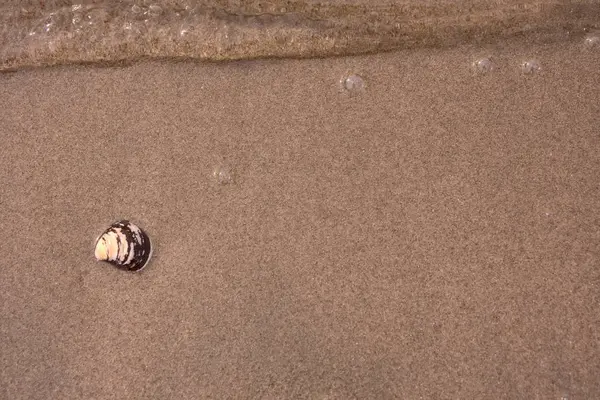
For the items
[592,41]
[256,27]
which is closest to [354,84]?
[256,27]

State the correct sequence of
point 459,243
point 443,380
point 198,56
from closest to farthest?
1. point 443,380
2. point 459,243
3. point 198,56

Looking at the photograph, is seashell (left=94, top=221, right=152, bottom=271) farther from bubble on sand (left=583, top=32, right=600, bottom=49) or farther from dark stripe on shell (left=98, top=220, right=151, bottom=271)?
bubble on sand (left=583, top=32, right=600, bottom=49)

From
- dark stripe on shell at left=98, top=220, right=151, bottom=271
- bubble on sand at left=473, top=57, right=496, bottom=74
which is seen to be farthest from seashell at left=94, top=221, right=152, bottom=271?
bubble on sand at left=473, top=57, right=496, bottom=74

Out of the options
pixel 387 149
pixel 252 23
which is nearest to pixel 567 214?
pixel 387 149

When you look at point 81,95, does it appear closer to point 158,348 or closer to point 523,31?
point 158,348

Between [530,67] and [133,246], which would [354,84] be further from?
[133,246]

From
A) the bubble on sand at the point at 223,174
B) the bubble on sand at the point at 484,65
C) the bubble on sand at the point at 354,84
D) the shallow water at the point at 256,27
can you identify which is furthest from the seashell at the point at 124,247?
the bubble on sand at the point at 484,65
